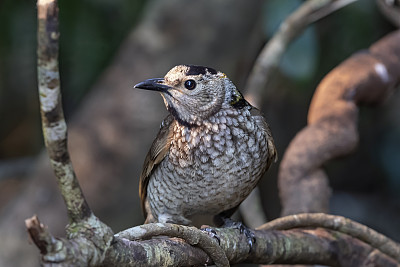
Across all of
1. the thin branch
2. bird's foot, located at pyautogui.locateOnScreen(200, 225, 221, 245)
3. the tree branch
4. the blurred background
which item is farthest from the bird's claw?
the tree branch

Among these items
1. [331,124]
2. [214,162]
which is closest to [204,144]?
[214,162]

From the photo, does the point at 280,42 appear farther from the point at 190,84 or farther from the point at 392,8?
the point at 190,84

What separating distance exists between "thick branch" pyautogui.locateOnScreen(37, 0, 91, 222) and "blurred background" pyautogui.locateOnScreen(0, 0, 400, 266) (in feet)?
9.21

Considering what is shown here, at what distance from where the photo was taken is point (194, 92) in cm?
244

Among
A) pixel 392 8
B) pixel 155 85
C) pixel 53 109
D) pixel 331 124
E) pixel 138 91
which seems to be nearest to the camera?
pixel 53 109

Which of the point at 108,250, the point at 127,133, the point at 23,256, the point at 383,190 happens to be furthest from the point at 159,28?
the point at 108,250

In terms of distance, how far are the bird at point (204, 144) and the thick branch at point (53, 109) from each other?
38.5 inches

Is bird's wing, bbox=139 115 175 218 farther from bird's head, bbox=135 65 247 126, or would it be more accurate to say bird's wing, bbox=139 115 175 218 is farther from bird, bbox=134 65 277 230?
bird's head, bbox=135 65 247 126

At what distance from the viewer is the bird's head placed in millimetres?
2404

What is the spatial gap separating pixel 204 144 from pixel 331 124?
3.49 feet

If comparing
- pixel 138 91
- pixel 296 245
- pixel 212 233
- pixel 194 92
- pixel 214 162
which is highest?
pixel 138 91

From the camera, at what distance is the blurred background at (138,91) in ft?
13.8

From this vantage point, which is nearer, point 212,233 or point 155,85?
point 212,233

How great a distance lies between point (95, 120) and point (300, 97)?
1827mm
